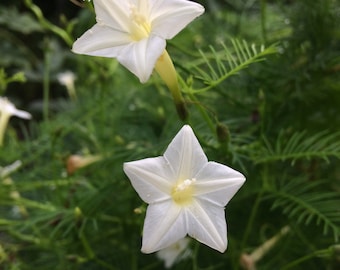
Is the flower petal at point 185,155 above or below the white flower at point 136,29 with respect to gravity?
below

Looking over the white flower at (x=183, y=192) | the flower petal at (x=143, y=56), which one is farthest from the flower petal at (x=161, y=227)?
the flower petal at (x=143, y=56)

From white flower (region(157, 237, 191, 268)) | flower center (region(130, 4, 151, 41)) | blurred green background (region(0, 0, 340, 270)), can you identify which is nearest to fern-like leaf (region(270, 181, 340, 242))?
blurred green background (region(0, 0, 340, 270))

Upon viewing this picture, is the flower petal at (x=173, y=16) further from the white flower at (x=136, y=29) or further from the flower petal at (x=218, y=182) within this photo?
the flower petal at (x=218, y=182)

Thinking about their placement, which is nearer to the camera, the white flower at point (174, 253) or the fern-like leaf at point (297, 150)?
the fern-like leaf at point (297, 150)

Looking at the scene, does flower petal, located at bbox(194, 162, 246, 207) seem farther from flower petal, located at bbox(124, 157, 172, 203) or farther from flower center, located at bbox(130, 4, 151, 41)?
flower center, located at bbox(130, 4, 151, 41)

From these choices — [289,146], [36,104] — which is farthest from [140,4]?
[36,104]

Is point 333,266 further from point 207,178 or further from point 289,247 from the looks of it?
point 207,178

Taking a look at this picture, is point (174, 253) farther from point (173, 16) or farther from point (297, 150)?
point (173, 16)
